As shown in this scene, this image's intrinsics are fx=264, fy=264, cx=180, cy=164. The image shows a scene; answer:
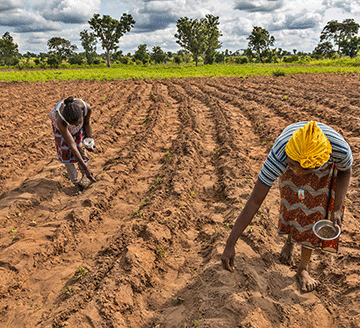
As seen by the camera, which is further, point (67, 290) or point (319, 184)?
point (67, 290)

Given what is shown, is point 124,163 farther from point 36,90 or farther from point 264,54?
point 264,54

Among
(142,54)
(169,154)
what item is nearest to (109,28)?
(142,54)

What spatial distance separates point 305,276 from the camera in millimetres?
2643

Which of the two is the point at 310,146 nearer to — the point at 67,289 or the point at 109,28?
the point at 67,289

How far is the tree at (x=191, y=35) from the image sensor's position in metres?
40.0

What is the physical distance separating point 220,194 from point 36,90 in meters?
14.0

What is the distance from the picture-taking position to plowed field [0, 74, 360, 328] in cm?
245

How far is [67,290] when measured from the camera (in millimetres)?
2811

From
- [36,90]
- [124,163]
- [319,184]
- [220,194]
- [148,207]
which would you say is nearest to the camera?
[319,184]

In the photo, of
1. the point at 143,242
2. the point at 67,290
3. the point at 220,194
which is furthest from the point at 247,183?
the point at 67,290

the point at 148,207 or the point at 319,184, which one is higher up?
the point at 319,184

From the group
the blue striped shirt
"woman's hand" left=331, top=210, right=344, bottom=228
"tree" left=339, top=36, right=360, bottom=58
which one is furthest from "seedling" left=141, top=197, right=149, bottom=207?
"tree" left=339, top=36, right=360, bottom=58

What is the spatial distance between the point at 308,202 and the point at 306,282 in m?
0.92

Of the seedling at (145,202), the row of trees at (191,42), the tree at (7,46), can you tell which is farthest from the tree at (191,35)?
the seedling at (145,202)
